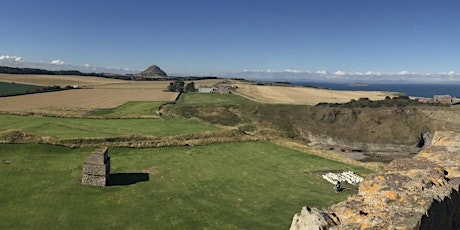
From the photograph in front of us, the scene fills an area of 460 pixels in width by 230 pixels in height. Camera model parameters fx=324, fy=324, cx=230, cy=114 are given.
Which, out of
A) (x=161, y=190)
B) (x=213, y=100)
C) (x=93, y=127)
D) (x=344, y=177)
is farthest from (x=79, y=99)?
(x=344, y=177)

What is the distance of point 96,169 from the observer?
943 inches

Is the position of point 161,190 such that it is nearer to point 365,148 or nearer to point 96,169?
point 96,169

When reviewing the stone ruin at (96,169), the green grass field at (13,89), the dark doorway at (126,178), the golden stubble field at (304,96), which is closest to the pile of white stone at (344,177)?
the dark doorway at (126,178)

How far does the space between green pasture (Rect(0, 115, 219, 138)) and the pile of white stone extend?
869 inches

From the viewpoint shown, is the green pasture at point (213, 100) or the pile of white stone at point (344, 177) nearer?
the pile of white stone at point (344, 177)

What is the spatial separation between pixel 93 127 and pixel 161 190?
26189 millimetres

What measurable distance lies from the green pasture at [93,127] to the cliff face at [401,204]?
35737 millimetres

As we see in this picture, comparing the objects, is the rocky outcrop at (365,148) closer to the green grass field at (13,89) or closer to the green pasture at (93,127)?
the green pasture at (93,127)

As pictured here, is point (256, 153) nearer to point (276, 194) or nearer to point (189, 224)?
point (276, 194)

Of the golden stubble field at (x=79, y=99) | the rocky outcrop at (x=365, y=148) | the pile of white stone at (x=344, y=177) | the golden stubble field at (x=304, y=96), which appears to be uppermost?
the golden stubble field at (x=304, y=96)

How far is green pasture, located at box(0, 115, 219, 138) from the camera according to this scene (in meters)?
40.5

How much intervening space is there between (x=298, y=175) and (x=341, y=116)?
4371cm

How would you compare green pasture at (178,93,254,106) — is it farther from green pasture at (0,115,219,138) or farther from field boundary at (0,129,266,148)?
field boundary at (0,129,266,148)

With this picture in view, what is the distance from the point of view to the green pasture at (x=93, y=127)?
40.5 meters
